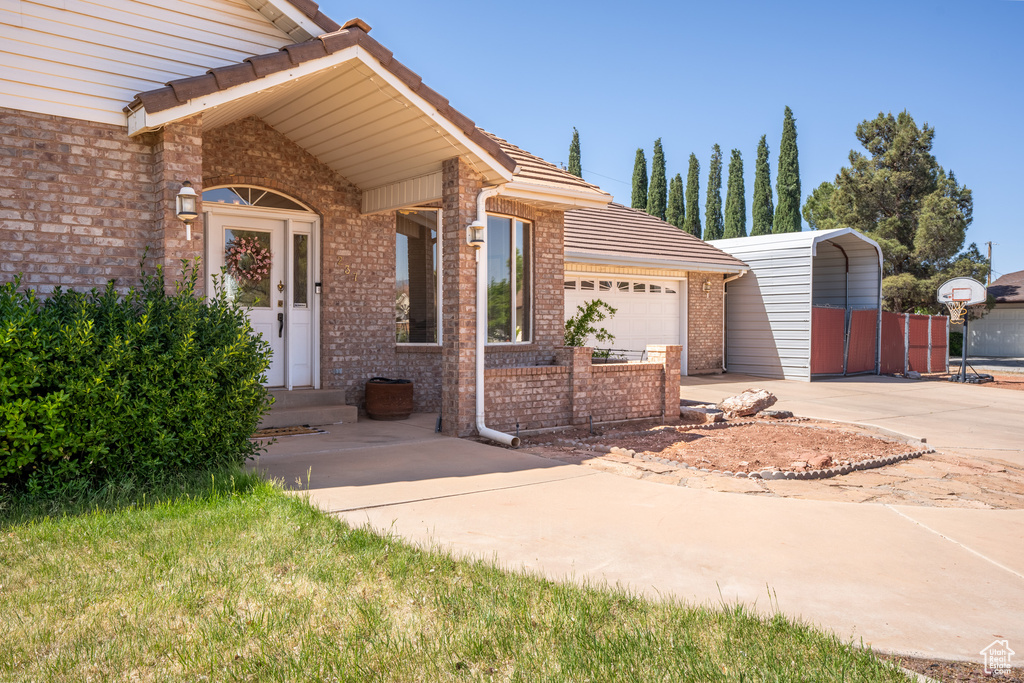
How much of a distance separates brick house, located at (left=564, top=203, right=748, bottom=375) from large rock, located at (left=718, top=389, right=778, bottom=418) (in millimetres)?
5023

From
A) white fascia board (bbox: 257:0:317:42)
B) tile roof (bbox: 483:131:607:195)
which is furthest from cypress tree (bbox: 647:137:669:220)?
white fascia board (bbox: 257:0:317:42)

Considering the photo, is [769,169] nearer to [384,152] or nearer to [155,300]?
[384,152]

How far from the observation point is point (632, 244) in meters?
16.4

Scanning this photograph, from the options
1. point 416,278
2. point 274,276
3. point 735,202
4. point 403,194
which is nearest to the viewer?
point 403,194

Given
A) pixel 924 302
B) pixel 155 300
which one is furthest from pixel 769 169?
pixel 155 300

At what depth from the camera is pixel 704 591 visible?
3.65 meters

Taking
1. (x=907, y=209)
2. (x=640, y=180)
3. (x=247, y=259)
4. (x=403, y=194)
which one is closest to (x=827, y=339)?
(x=907, y=209)

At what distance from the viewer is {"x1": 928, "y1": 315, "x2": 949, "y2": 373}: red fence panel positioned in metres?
21.8

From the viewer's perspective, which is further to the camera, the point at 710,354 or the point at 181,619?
the point at 710,354

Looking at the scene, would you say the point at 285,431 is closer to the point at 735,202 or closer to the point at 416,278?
the point at 416,278

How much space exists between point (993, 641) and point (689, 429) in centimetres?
653

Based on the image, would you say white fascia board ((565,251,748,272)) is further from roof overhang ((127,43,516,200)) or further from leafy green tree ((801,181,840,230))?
leafy green tree ((801,181,840,230))

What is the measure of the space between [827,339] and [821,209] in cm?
1882

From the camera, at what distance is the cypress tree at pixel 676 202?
139 feet
